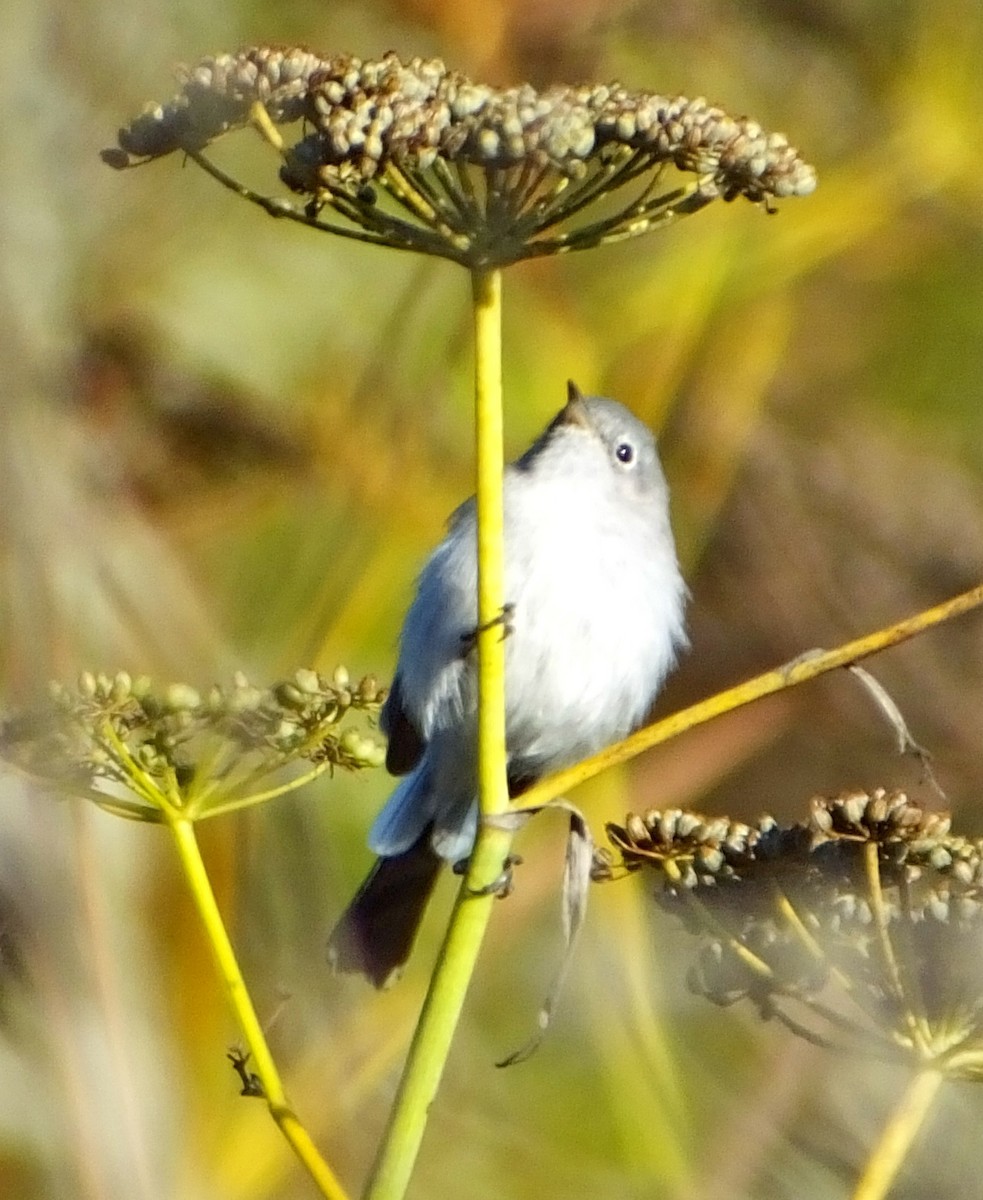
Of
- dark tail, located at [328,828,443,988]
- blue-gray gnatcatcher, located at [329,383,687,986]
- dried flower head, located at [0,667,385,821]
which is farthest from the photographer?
dark tail, located at [328,828,443,988]

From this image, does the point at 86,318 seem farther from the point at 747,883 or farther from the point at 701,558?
the point at 747,883

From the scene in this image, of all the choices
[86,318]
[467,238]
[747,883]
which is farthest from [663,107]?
[86,318]

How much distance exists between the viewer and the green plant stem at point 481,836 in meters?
1.33

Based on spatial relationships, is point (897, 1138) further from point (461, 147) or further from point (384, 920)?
point (384, 920)

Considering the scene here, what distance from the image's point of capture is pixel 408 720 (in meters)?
2.84

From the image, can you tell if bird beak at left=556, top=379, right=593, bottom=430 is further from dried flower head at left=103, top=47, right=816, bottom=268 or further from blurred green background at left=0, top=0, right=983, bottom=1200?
dried flower head at left=103, top=47, right=816, bottom=268

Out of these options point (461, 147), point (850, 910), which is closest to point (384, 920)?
point (850, 910)

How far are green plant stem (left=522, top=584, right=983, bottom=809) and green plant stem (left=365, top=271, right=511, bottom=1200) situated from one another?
0.15ft

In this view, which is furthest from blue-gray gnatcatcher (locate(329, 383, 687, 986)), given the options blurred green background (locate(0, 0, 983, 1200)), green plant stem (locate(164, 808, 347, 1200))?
green plant stem (locate(164, 808, 347, 1200))

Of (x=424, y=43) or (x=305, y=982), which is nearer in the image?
(x=305, y=982)

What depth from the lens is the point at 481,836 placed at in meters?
1.38

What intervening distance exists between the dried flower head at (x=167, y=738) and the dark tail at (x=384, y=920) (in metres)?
1.05

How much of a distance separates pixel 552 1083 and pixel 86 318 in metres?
1.60

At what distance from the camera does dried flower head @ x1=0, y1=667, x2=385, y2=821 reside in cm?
159
